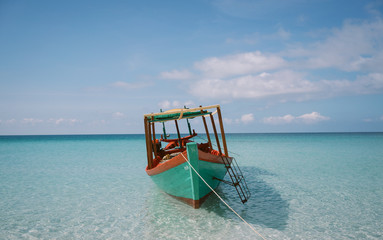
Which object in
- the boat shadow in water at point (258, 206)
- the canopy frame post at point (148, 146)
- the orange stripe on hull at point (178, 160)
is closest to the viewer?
the boat shadow in water at point (258, 206)

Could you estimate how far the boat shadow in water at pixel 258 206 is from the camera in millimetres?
7081

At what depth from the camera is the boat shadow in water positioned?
23.2ft

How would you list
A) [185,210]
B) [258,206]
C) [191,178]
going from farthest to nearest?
[258,206] → [185,210] → [191,178]

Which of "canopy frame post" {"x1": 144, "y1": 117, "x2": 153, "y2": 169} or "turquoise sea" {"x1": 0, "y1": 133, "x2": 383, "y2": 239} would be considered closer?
"turquoise sea" {"x1": 0, "y1": 133, "x2": 383, "y2": 239}

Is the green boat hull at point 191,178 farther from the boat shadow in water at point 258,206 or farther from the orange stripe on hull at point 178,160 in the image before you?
the boat shadow in water at point 258,206

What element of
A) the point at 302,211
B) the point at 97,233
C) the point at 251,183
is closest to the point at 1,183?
the point at 97,233

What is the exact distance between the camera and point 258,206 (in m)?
8.30

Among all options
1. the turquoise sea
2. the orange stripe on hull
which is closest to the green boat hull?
the orange stripe on hull

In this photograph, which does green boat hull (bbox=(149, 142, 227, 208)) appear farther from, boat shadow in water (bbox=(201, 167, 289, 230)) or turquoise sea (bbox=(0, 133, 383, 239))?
boat shadow in water (bbox=(201, 167, 289, 230))

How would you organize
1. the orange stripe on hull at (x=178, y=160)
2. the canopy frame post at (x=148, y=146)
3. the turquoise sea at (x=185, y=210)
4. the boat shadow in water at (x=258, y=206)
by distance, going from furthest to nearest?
the canopy frame post at (x=148, y=146) → the orange stripe on hull at (x=178, y=160) → the boat shadow in water at (x=258, y=206) → the turquoise sea at (x=185, y=210)

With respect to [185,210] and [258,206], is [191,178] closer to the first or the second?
[185,210]

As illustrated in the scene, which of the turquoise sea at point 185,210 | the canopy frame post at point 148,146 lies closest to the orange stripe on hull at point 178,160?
the canopy frame post at point 148,146

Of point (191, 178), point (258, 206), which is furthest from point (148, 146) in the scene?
point (258, 206)

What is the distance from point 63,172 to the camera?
15758 mm
